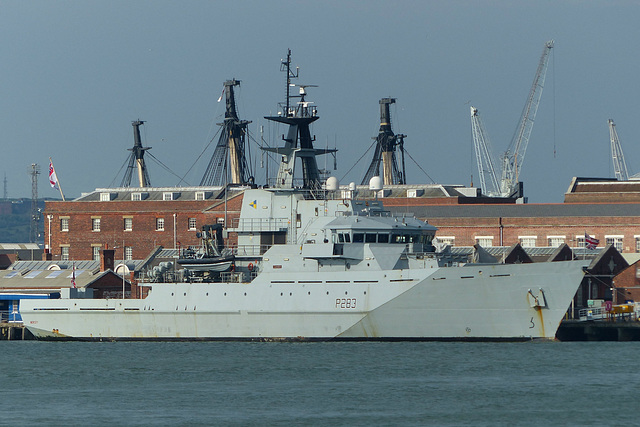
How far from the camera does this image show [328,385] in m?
36.1

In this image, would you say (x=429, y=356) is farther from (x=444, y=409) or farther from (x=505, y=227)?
(x=505, y=227)

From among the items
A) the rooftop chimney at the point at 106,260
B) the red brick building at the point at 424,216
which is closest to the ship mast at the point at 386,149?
the red brick building at the point at 424,216

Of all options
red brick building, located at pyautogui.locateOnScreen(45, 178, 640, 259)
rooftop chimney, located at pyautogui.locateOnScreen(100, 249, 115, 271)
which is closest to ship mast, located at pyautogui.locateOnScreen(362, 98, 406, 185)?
red brick building, located at pyautogui.locateOnScreen(45, 178, 640, 259)

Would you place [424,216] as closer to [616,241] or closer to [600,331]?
[616,241]

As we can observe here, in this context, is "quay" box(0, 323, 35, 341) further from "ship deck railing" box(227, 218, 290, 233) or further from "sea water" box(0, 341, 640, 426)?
"ship deck railing" box(227, 218, 290, 233)

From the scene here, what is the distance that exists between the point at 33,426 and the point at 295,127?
24.1 meters

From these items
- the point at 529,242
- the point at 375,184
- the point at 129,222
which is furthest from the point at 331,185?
the point at 129,222

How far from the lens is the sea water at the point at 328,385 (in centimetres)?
3123

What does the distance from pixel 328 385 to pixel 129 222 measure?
56.3 m

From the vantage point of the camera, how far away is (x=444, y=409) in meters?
31.9

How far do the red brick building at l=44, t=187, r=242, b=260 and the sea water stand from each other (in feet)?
132

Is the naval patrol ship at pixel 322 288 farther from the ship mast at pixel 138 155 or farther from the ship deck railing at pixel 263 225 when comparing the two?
the ship mast at pixel 138 155

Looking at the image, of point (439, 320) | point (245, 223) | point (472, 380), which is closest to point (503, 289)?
point (439, 320)

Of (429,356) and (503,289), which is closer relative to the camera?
(429,356)
